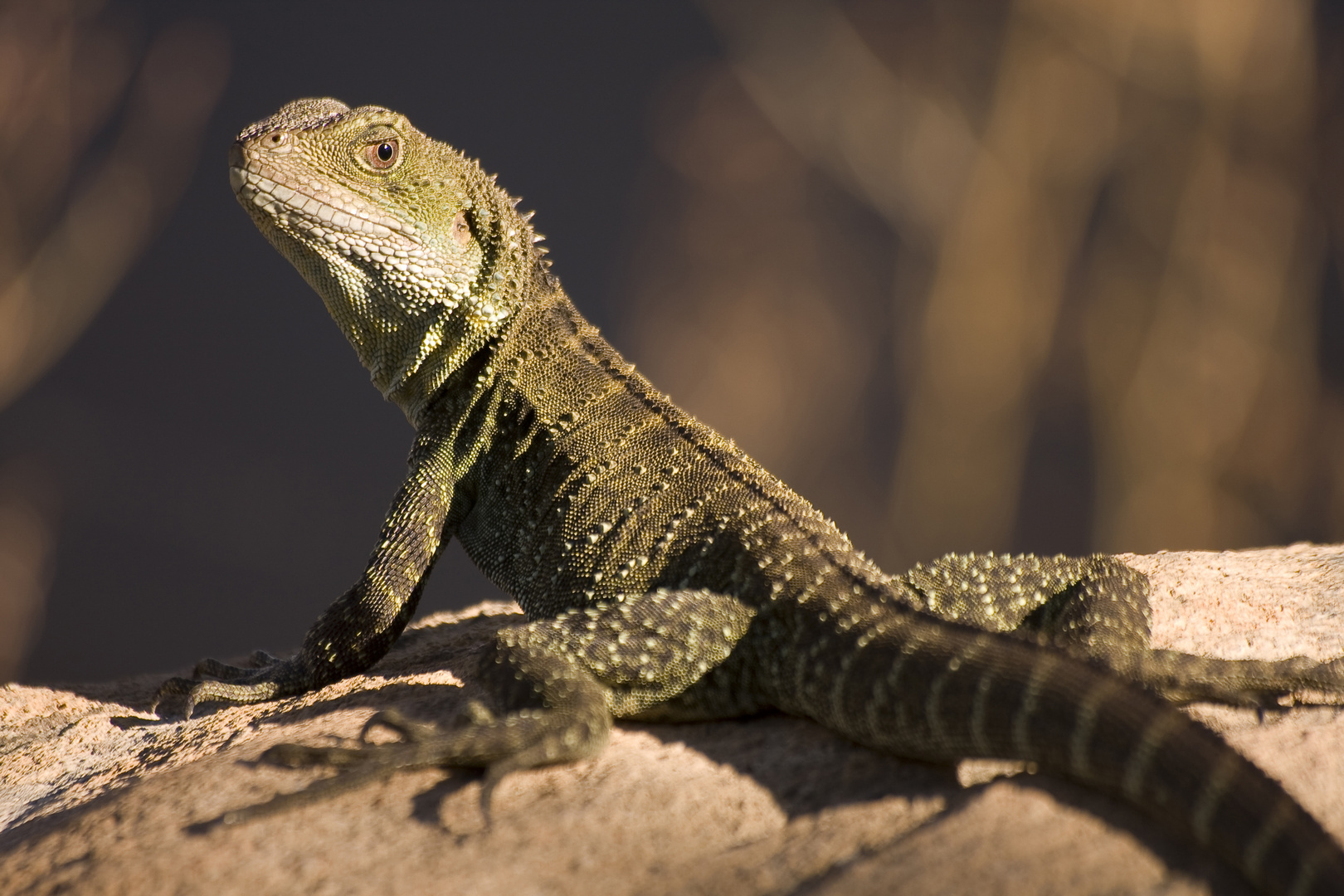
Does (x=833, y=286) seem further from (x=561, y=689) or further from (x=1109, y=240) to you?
(x=561, y=689)

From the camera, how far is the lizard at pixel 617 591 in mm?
2793

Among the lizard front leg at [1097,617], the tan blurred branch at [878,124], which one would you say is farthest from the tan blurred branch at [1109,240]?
the lizard front leg at [1097,617]

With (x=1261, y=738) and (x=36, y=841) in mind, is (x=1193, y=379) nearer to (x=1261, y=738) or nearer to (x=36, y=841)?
(x=1261, y=738)

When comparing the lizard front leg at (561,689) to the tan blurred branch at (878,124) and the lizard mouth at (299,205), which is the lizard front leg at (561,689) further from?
the tan blurred branch at (878,124)

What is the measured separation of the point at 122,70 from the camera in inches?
434

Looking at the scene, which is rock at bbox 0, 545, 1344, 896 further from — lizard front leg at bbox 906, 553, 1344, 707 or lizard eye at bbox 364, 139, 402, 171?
lizard eye at bbox 364, 139, 402, 171

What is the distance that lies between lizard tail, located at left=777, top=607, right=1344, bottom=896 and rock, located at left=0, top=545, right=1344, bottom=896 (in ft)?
0.28

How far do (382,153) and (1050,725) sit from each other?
11.2ft

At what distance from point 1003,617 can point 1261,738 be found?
987 millimetres

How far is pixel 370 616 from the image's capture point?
432 centimetres

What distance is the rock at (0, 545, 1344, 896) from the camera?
259 centimetres

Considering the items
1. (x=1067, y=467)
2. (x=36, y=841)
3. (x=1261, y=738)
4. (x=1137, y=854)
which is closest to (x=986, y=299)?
(x=1067, y=467)

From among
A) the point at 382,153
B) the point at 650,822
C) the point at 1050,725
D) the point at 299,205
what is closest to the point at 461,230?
the point at 382,153

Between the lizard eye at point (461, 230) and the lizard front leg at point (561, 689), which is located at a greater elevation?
the lizard eye at point (461, 230)
